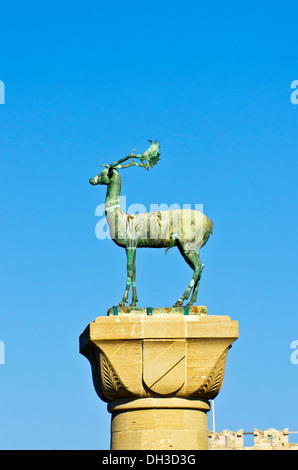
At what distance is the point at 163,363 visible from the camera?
17.8 meters

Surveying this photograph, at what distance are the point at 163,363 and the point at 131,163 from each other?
4061 mm

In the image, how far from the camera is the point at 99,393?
18688 mm

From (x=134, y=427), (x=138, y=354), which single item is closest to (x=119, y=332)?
(x=138, y=354)

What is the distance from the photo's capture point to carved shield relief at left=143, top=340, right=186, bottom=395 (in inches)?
699

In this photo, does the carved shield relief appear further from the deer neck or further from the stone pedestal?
the deer neck

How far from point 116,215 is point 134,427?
415cm

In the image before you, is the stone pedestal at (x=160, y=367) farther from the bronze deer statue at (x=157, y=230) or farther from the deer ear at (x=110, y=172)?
the deer ear at (x=110, y=172)

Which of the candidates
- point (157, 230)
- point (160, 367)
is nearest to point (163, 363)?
point (160, 367)

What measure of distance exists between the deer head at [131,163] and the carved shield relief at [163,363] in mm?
3579

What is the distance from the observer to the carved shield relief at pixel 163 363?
17.8 meters

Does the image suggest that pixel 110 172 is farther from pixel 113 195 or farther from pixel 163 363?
pixel 163 363

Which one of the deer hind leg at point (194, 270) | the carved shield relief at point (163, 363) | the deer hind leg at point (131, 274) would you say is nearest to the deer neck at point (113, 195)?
the deer hind leg at point (131, 274)
